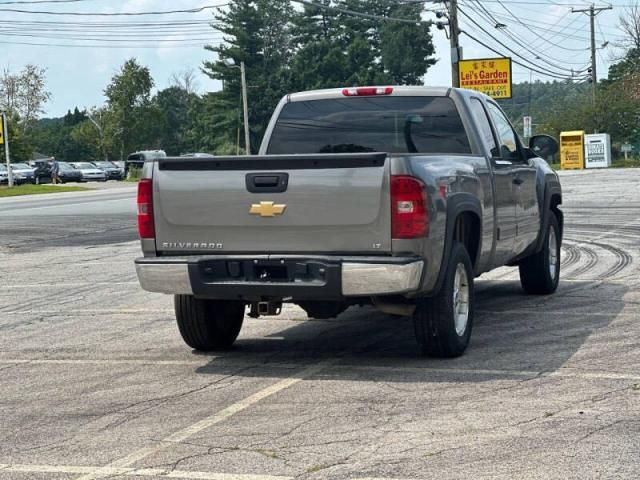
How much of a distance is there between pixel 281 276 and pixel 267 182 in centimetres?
64

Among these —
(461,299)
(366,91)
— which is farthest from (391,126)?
(461,299)

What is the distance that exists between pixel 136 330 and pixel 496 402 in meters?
4.39

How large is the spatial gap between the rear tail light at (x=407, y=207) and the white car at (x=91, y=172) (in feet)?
227

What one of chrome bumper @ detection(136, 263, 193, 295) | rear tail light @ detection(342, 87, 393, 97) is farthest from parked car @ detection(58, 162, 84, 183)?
chrome bumper @ detection(136, 263, 193, 295)

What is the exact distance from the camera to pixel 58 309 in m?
12.2

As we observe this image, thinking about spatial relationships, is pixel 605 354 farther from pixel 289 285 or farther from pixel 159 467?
pixel 159 467

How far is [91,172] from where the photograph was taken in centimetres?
7612

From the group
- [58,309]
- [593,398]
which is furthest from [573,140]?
[593,398]

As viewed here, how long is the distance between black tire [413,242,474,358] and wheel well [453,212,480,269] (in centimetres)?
40

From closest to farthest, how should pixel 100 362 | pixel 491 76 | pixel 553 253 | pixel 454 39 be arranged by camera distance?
pixel 100 362
pixel 553 253
pixel 454 39
pixel 491 76

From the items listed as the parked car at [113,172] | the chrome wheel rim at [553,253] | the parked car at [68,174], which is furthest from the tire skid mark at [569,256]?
the parked car at [113,172]

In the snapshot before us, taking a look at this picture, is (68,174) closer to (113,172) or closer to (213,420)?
(113,172)

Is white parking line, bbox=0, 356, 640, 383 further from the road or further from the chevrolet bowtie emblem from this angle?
the road

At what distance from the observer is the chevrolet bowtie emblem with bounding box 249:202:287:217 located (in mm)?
7949
